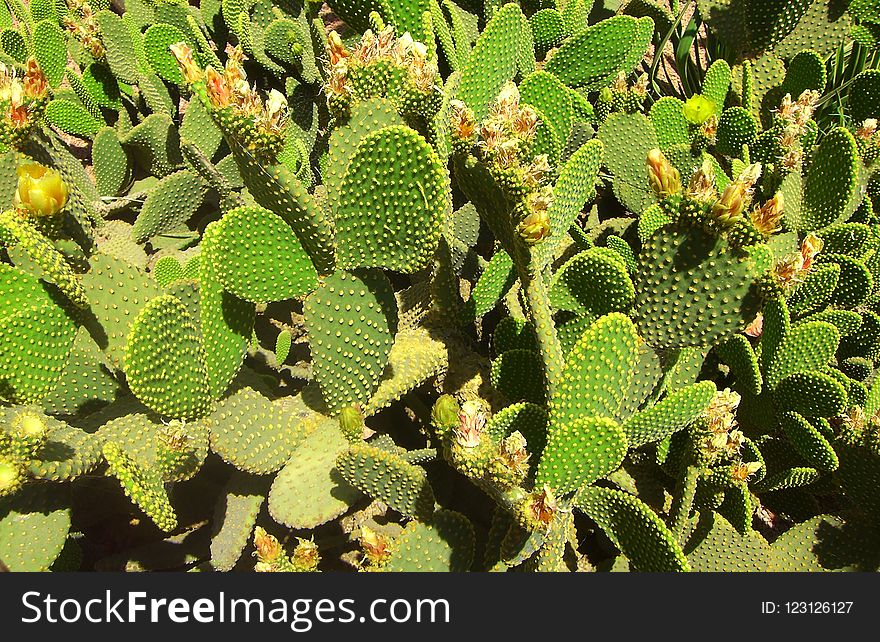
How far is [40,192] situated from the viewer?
4.61ft

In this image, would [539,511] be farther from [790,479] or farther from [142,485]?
[790,479]

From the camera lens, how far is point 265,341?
227 centimetres

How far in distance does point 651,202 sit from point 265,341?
4.80ft

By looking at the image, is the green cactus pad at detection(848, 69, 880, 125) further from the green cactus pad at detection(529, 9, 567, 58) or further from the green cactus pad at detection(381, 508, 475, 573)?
the green cactus pad at detection(381, 508, 475, 573)

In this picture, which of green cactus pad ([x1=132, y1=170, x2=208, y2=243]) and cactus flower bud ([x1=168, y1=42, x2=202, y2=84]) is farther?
green cactus pad ([x1=132, y1=170, x2=208, y2=243])

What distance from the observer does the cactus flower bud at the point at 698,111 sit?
8.42 ft

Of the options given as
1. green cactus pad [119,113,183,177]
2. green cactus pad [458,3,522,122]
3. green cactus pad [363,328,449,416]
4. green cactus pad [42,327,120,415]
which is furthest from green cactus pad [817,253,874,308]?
green cactus pad [119,113,183,177]

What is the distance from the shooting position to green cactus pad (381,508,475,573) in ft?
4.92

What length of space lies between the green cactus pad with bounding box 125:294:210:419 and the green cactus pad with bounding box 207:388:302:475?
0.22ft

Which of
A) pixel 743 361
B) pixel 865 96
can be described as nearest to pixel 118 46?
pixel 743 361

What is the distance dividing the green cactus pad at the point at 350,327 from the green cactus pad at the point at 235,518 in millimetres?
371

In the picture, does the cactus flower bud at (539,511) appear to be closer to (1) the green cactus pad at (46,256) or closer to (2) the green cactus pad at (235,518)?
(2) the green cactus pad at (235,518)

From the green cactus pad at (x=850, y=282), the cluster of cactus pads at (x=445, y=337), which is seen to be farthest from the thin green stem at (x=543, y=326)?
the green cactus pad at (x=850, y=282)

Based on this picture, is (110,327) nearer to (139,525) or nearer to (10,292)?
(10,292)
